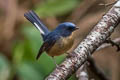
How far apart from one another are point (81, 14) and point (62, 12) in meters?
0.26

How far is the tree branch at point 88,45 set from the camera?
77.0 inches

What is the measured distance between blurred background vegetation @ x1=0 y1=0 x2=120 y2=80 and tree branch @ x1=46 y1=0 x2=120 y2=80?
1580 millimetres

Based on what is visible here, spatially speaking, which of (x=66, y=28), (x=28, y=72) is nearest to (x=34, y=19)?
(x=66, y=28)

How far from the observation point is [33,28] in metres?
4.14

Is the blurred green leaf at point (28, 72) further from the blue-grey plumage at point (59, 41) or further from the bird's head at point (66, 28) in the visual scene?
the bird's head at point (66, 28)

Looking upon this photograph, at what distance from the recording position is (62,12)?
489cm

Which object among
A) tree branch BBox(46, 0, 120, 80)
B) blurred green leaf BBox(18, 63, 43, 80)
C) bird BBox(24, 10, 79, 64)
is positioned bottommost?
blurred green leaf BBox(18, 63, 43, 80)

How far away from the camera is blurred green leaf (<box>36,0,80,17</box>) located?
482 centimetres

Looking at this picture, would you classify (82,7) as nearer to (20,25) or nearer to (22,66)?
(20,25)

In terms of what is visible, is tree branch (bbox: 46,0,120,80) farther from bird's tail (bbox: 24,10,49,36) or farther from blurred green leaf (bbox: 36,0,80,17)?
blurred green leaf (bbox: 36,0,80,17)

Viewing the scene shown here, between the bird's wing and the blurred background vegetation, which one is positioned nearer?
the bird's wing

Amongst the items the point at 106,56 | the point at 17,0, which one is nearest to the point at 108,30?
the point at 106,56

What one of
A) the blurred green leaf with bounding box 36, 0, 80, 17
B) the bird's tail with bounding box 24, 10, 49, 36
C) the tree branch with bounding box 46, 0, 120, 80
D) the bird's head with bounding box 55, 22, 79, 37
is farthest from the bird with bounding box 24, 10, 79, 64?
the blurred green leaf with bounding box 36, 0, 80, 17

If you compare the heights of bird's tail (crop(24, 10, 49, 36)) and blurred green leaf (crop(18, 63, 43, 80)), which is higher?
bird's tail (crop(24, 10, 49, 36))
